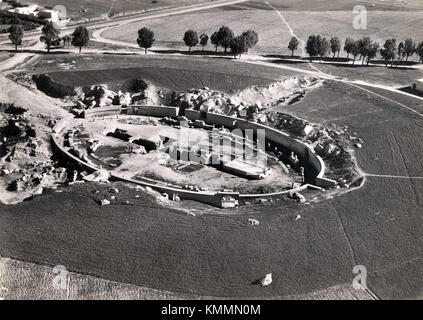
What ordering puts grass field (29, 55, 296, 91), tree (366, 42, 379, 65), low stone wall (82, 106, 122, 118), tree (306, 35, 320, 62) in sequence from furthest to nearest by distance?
tree (306, 35, 320, 62) → tree (366, 42, 379, 65) → grass field (29, 55, 296, 91) → low stone wall (82, 106, 122, 118)

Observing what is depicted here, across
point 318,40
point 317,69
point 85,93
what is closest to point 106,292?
point 85,93

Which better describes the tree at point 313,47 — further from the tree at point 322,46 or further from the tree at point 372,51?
the tree at point 372,51

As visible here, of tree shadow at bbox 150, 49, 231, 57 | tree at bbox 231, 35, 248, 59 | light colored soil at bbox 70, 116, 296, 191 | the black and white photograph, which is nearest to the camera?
the black and white photograph

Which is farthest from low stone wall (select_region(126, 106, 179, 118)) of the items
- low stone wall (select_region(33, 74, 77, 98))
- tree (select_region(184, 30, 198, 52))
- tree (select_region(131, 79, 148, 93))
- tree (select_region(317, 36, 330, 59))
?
tree (select_region(317, 36, 330, 59))

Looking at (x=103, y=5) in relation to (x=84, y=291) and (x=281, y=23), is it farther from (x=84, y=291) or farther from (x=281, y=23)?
(x=84, y=291)

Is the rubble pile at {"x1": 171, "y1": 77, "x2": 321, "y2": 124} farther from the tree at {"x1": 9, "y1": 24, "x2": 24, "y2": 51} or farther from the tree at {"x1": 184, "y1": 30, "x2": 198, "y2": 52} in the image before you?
the tree at {"x1": 9, "y1": 24, "x2": 24, "y2": 51}

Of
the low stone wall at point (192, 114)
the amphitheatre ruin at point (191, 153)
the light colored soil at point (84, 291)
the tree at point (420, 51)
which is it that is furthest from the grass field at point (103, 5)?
the light colored soil at point (84, 291)
